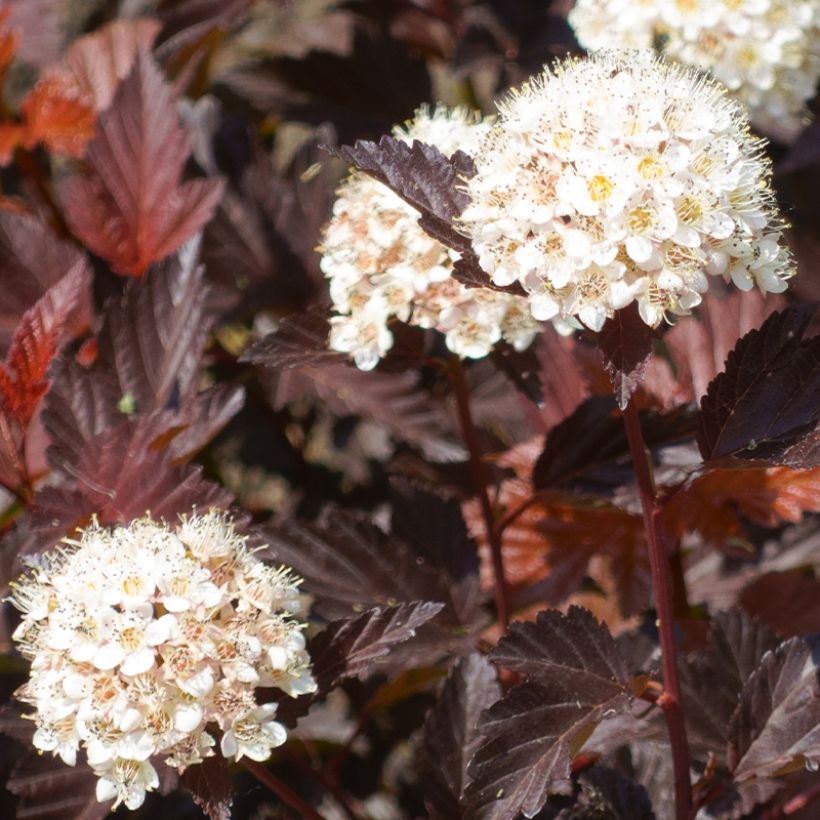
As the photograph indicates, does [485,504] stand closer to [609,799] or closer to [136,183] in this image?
[609,799]

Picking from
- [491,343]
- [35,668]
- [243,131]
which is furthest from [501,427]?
[35,668]

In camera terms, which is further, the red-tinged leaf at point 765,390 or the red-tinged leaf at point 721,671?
the red-tinged leaf at point 721,671

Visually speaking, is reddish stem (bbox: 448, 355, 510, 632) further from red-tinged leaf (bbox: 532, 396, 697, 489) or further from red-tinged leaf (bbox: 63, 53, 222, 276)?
red-tinged leaf (bbox: 63, 53, 222, 276)

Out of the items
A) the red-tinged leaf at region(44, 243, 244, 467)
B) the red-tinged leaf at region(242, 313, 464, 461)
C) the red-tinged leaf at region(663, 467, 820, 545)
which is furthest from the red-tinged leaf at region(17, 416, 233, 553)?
the red-tinged leaf at region(663, 467, 820, 545)

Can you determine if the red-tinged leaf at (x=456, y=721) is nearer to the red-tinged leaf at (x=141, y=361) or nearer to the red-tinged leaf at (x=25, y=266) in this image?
the red-tinged leaf at (x=141, y=361)

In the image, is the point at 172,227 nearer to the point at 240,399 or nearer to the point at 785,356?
the point at 240,399

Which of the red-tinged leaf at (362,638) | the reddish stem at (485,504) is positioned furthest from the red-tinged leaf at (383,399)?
the red-tinged leaf at (362,638)

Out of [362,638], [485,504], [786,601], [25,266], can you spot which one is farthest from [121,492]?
[786,601]
